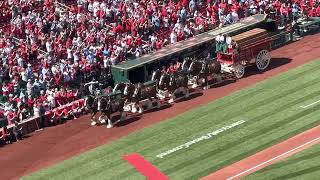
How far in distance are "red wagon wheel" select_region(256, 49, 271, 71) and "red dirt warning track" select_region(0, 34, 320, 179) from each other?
49 cm

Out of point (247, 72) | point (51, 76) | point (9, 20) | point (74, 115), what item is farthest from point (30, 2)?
point (247, 72)

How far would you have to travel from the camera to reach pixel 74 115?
29.2m

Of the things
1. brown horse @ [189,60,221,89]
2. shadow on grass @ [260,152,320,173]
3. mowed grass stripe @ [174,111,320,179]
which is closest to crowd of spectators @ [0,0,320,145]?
brown horse @ [189,60,221,89]

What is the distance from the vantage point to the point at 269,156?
2223cm

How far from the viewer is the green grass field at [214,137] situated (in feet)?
73.8

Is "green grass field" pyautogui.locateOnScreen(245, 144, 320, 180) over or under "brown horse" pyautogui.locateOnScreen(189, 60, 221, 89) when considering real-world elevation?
under

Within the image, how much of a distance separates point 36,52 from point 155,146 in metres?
11.4

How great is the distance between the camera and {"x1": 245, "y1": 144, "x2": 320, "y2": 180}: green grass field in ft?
66.7

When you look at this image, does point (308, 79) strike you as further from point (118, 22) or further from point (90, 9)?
point (90, 9)

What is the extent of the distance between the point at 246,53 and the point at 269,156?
32.7 feet

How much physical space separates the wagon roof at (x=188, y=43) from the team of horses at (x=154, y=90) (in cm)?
138

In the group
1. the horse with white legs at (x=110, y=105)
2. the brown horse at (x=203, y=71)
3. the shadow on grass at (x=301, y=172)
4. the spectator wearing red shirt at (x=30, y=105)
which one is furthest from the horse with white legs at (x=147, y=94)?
the shadow on grass at (x=301, y=172)

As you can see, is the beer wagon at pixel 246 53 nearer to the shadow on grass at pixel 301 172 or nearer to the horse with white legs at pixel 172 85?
the horse with white legs at pixel 172 85

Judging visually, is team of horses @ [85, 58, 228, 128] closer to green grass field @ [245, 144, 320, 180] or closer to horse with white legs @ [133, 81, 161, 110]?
horse with white legs @ [133, 81, 161, 110]
